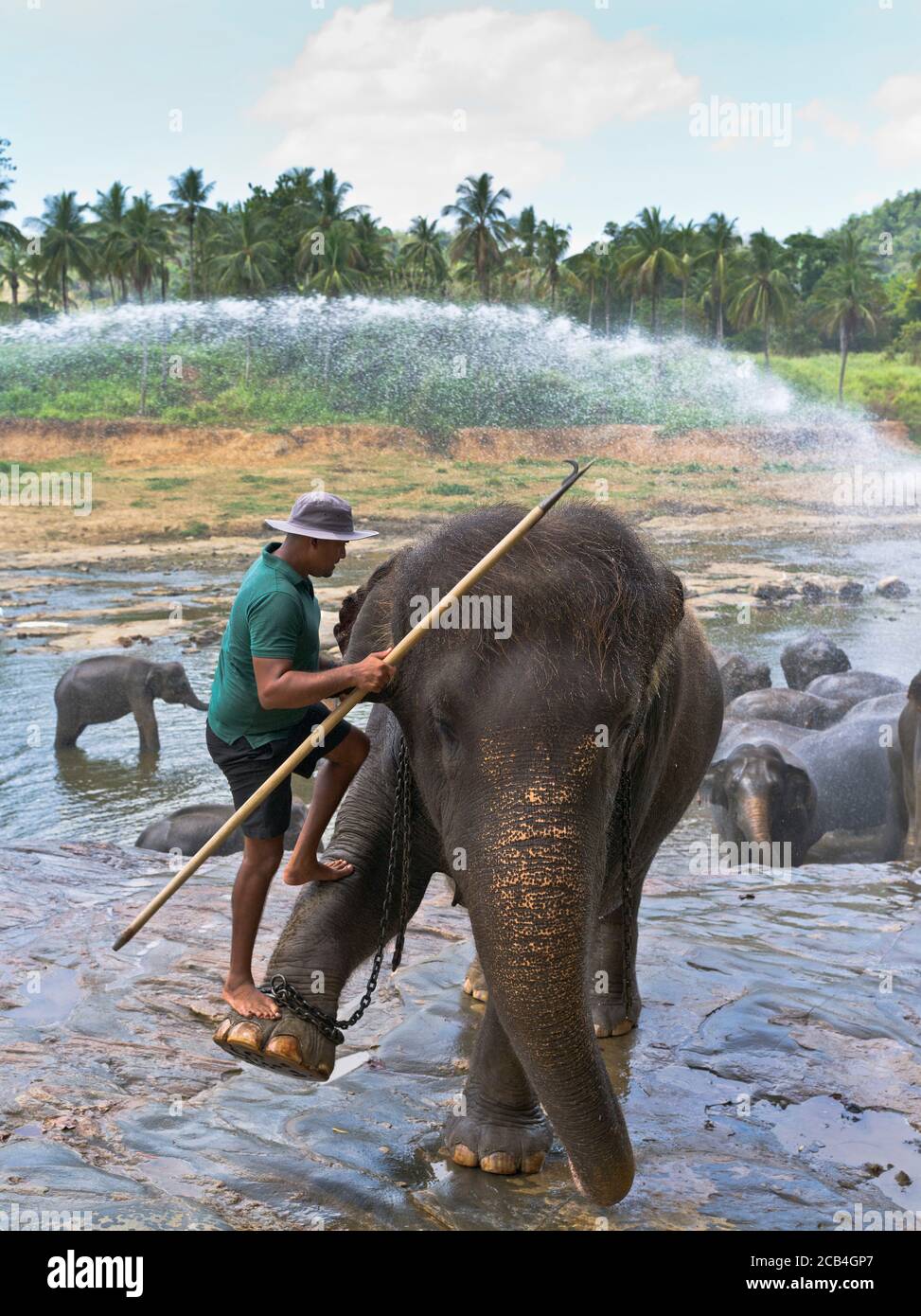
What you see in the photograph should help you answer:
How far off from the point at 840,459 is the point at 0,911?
36873 mm

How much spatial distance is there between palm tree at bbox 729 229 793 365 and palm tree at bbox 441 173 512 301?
9.52m

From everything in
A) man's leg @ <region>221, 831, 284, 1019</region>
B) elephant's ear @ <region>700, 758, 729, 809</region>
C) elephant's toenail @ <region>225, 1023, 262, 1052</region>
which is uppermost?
man's leg @ <region>221, 831, 284, 1019</region>

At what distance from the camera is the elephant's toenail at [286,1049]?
174 inches

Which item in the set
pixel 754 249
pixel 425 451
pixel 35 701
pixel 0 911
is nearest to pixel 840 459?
pixel 425 451

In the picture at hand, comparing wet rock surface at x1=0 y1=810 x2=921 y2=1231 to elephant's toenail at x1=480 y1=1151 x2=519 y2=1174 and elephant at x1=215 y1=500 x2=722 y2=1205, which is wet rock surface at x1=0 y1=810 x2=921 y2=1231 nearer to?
elephant's toenail at x1=480 y1=1151 x2=519 y2=1174

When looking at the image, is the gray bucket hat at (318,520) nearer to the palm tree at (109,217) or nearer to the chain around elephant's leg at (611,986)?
the chain around elephant's leg at (611,986)

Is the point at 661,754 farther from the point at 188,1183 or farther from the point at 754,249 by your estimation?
the point at 754,249

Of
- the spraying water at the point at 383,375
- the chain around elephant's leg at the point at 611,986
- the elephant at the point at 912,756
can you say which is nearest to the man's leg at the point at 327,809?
the chain around elephant's leg at the point at 611,986

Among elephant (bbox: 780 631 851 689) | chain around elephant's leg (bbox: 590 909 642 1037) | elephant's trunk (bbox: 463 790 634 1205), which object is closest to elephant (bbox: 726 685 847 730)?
elephant (bbox: 780 631 851 689)

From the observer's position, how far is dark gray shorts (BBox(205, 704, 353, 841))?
4.73m

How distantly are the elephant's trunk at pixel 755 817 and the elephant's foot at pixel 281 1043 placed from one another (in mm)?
7250

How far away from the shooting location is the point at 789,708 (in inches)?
599

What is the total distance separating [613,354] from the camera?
52.8 meters

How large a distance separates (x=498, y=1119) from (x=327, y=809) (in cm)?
119
